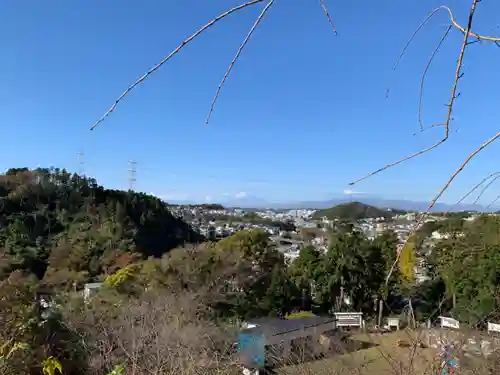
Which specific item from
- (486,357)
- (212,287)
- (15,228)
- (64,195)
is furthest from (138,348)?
Answer: (64,195)

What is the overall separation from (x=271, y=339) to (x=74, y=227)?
49.1 ft

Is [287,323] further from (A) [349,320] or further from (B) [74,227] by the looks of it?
(B) [74,227]

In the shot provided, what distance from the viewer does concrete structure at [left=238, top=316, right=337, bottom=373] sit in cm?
468

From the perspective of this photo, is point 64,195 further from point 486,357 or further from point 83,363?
point 486,357

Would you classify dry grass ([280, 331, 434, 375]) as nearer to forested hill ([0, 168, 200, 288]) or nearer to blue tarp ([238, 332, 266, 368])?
blue tarp ([238, 332, 266, 368])

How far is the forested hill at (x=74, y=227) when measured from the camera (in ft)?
46.2

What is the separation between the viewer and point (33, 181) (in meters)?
22.6

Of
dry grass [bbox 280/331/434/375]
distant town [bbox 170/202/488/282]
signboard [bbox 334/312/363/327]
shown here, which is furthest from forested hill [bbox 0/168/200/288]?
dry grass [bbox 280/331/434/375]

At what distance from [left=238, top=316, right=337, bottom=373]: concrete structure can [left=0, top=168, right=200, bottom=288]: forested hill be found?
5.54 meters

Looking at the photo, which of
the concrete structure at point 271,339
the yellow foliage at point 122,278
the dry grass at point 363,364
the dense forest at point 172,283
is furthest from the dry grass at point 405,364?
the yellow foliage at point 122,278

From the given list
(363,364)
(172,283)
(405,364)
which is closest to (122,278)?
(172,283)

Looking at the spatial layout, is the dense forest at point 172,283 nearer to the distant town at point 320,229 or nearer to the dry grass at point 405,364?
the distant town at point 320,229

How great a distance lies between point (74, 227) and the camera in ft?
61.9

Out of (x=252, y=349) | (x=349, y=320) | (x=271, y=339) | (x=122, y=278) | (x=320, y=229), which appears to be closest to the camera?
(x=252, y=349)
